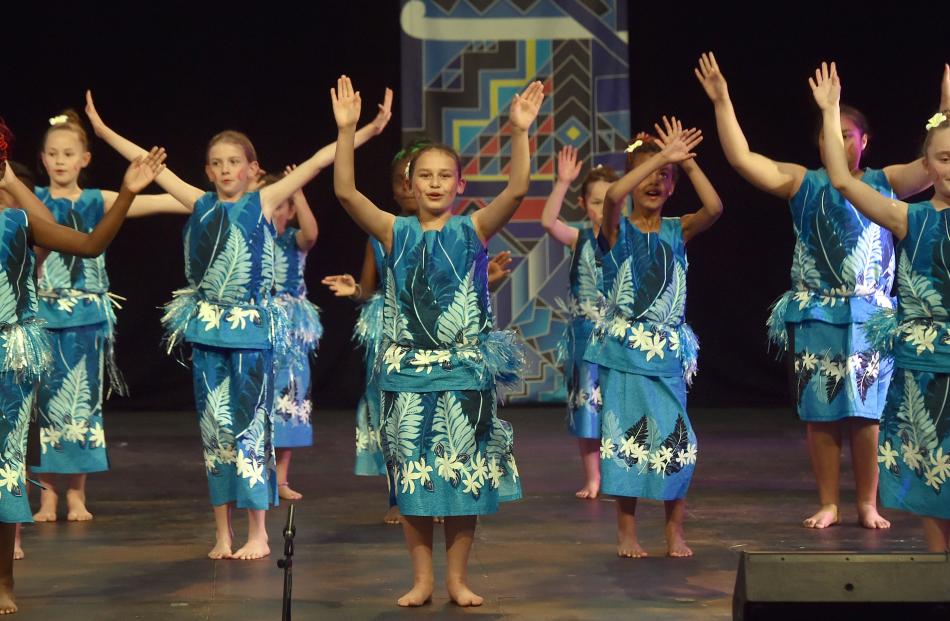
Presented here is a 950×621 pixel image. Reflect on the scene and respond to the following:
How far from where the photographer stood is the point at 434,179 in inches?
158

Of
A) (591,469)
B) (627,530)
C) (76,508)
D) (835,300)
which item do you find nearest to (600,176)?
(591,469)

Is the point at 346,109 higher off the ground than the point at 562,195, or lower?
higher

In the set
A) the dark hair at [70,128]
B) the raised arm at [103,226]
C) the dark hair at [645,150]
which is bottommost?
the raised arm at [103,226]

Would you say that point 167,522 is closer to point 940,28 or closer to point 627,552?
point 627,552

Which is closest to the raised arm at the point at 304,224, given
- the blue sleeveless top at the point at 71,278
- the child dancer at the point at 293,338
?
the child dancer at the point at 293,338

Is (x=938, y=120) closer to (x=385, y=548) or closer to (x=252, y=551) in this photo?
(x=385, y=548)

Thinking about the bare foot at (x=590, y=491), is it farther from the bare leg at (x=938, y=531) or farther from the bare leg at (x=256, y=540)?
the bare leg at (x=938, y=531)

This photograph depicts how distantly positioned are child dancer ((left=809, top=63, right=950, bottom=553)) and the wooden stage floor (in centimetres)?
60

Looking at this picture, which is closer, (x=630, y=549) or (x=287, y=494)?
(x=630, y=549)

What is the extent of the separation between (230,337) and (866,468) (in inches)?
91.9

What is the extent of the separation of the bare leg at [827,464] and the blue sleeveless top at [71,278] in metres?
2.71

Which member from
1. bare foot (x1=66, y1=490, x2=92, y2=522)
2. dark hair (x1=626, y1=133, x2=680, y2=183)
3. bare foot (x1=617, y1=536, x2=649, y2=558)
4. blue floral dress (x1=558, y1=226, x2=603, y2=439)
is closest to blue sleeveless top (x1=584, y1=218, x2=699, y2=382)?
dark hair (x1=626, y1=133, x2=680, y2=183)

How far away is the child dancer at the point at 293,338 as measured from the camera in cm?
609

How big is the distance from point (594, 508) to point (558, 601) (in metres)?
1.67
